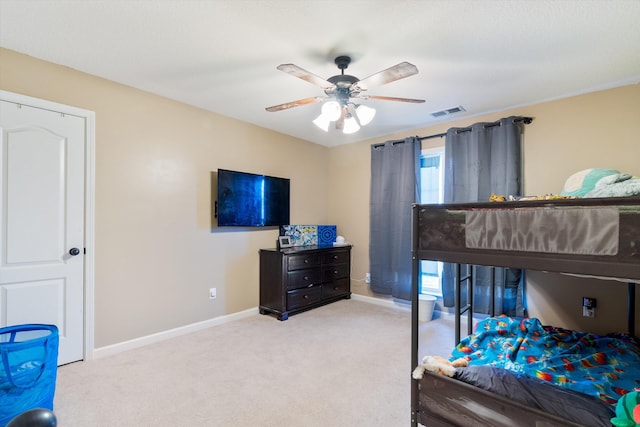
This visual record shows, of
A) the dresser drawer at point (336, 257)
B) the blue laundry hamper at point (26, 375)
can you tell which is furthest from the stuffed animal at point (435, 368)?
the dresser drawer at point (336, 257)

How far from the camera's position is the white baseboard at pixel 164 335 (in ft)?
8.71

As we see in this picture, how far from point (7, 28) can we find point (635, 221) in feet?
11.5

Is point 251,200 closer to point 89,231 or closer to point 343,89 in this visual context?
point 89,231

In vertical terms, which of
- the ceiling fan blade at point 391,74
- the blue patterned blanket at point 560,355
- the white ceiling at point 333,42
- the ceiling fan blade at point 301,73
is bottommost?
the blue patterned blanket at point 560,355

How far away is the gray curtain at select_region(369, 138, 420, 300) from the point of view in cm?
400

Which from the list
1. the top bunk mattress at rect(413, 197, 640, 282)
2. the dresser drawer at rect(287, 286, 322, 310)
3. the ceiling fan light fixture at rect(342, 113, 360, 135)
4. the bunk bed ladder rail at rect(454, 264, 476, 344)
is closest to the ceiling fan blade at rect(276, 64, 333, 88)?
the ceiling fan light fixture at rect(342, 113, 360, 135)

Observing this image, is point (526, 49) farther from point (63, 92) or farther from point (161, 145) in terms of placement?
point (63, 92)

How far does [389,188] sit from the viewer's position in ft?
13.9

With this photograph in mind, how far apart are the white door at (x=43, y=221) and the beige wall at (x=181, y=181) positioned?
6.1 inches

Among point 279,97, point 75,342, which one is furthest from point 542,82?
point 75,342

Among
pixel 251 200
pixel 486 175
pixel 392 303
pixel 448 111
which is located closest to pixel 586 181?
pixel 486 175

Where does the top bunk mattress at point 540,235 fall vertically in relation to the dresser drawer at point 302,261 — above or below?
above

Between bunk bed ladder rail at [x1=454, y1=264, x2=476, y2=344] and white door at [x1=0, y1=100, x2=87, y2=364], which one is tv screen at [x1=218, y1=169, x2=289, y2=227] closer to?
white door at [x1=0, y1=100, x2=87, y2=364]

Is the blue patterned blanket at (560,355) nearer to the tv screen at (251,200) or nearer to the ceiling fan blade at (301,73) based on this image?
the ceiling fan blade at (301,73)
